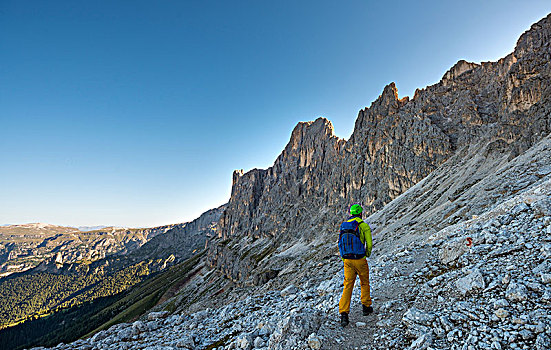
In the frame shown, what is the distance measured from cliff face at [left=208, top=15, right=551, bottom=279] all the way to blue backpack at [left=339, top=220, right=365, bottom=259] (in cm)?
3904

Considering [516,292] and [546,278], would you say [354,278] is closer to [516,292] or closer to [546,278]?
[516,292]

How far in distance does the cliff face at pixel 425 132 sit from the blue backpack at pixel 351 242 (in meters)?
39.0

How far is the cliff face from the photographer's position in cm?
4506

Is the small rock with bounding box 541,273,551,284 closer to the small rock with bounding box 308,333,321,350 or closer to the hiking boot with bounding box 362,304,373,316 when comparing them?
the hiking boot with bounding box 362,304,373,316

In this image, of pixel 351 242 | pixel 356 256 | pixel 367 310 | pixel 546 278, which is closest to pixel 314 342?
pixel 367 310

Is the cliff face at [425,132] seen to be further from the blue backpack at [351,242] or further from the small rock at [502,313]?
the small rock at [502,313]

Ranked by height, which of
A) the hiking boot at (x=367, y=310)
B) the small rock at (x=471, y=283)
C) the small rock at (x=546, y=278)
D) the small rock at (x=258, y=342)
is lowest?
the small rock at (x=258, y=342)

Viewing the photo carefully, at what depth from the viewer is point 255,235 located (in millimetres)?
177375

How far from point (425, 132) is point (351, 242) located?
79.4 meters

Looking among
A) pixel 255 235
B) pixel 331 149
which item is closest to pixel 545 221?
pixel 331 149

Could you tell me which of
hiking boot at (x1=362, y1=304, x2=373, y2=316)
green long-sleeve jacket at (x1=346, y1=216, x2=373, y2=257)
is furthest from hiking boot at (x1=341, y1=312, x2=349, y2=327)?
green long-sleeve jacket at (x1=346, y1=216, x2=373, y2=257)

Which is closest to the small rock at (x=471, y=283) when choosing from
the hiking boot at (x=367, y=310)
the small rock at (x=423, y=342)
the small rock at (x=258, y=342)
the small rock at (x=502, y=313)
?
the small rock at (x=502, y=313)

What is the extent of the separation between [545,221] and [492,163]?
38.7 m

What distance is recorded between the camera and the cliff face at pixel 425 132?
4506 centimetres
